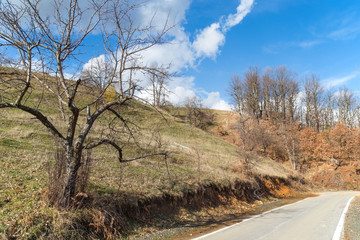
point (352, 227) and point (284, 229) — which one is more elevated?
point (352, 227)

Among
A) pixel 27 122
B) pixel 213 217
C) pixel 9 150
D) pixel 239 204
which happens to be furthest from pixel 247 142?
pixel 9 150

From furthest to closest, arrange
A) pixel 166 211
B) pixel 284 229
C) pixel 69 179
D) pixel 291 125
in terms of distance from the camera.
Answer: pixel 291 125 < pixel 166 211 < pixel 284 229 < pixel 69 179

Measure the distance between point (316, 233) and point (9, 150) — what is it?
544 inches

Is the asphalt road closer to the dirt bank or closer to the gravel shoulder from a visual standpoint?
the gravel shoulder

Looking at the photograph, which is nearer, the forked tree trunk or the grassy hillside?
the grassy hillside

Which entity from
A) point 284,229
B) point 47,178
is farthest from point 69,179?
point 284,229

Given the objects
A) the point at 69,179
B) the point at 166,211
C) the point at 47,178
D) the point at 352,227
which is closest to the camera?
the point at 69,179

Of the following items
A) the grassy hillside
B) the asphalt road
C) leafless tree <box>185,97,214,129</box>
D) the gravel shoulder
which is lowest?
the asphalt road

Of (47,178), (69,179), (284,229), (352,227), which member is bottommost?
(284,229)

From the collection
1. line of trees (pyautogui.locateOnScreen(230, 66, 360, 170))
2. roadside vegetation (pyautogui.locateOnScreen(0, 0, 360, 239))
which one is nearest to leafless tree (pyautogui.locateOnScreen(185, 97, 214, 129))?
line of trees (pyautogui.locateOnScreen(230, 66, 360, 170))

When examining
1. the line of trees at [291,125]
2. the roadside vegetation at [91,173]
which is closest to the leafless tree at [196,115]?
the line of trees at [291,125]

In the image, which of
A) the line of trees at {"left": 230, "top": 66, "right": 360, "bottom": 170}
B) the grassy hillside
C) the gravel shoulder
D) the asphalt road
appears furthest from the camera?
the line of trees at {"left": 230, "top": 66, "right": 360, "bottom": 170}

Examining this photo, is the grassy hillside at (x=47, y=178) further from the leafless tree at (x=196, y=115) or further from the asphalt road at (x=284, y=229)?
the leafless tree at (x=196, y=115)

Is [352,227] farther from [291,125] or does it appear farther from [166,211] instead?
[291,125]
